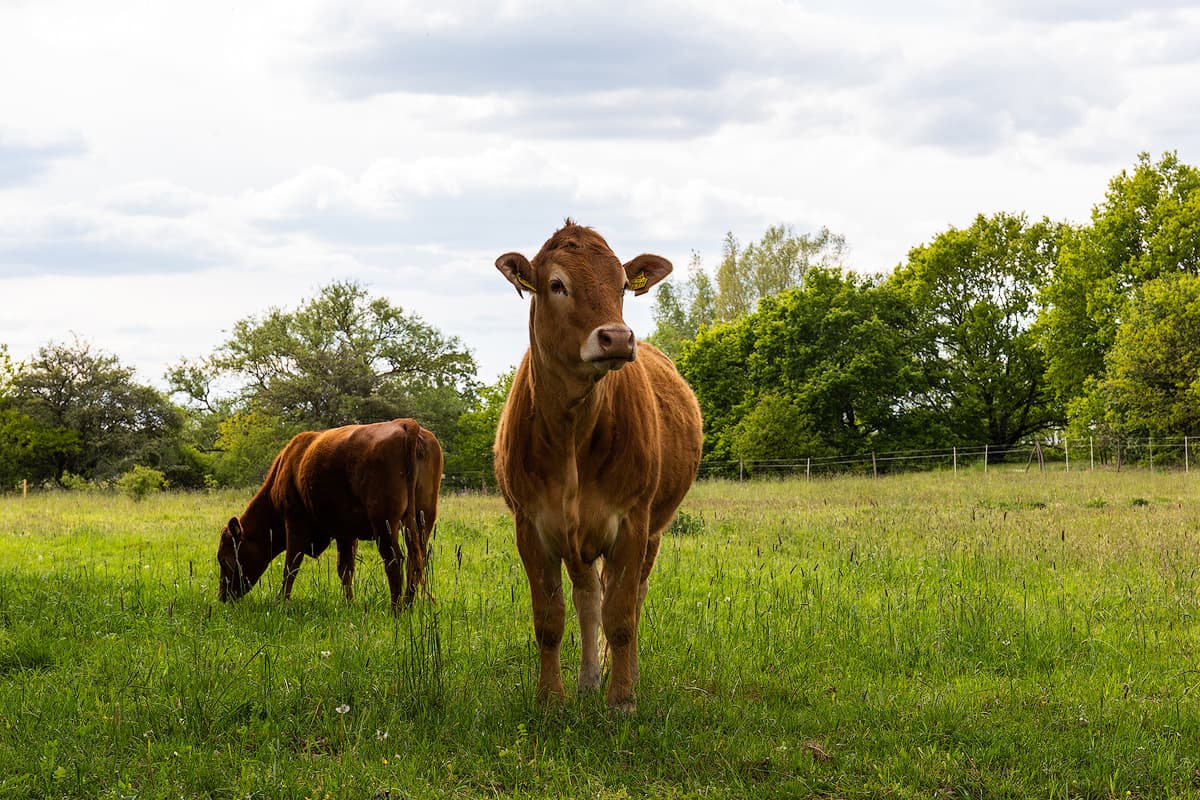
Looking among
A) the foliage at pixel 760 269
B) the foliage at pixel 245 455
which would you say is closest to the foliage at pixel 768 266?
the foliage at pixel 760 269

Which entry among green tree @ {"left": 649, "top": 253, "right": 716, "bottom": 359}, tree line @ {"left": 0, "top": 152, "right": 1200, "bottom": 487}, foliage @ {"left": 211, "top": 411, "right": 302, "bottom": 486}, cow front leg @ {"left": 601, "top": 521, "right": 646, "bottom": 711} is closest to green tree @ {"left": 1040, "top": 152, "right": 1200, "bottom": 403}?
tree line @ {"left": 0, "top": 152, "right": 1200, "bottom": 487}

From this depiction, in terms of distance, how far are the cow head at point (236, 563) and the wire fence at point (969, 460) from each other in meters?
27.7

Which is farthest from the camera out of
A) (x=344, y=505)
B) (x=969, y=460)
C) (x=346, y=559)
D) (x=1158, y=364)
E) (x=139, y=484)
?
(x=969, y=460)

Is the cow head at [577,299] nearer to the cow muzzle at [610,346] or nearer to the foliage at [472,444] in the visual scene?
the cow muzzle at [610,346]

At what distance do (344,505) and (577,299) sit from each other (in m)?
5.16

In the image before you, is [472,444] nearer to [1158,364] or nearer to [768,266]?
[768,266]

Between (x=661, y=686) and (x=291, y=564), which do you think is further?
(x=291, y=564)

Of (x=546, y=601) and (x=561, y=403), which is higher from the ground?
(x=561, y=403)

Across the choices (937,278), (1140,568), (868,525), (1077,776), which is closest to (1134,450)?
(937,278)

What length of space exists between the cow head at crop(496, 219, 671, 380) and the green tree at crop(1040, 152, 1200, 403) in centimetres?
4187

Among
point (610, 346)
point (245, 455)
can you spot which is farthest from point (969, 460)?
point (610, 346)

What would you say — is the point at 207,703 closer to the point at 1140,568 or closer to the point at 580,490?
the point at 580,490

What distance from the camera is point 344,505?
31.1 ft

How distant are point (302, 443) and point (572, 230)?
5796mm
